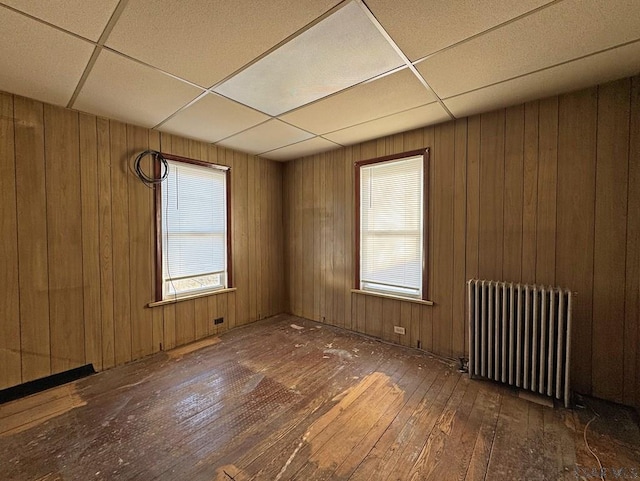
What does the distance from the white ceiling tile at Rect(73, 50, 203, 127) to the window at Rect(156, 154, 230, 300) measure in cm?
64

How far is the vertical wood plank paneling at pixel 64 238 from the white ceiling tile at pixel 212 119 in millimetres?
830

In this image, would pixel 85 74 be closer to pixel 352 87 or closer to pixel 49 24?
pixel 49 24

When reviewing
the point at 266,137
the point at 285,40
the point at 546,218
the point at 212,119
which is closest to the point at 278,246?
the point at 266,137

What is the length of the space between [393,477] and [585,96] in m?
3.00

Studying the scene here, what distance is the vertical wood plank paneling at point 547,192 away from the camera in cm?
224

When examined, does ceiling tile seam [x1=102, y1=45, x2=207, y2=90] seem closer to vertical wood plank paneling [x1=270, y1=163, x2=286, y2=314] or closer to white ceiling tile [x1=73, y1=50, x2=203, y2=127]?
white ceiling tile [x1=73, y1=50, x2=203, y2=127]

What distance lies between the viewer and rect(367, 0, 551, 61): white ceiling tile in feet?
4.29

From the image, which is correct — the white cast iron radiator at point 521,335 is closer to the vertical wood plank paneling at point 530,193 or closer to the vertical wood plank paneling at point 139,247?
the vertical wood plank paneling at point 530,193

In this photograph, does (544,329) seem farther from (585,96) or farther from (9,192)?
(9,192)

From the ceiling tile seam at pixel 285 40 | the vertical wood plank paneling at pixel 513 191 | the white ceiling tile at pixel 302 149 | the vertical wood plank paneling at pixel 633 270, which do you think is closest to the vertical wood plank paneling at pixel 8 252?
the ceiling tile seam at pixel 285 40

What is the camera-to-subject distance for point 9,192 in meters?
2.16

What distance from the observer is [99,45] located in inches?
62.2

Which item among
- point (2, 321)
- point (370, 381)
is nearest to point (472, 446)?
point (370, 381)

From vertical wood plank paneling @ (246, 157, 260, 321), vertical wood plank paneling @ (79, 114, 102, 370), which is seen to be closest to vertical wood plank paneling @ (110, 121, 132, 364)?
vertical wood plank paneling @ (79, 114, 102, 370)
